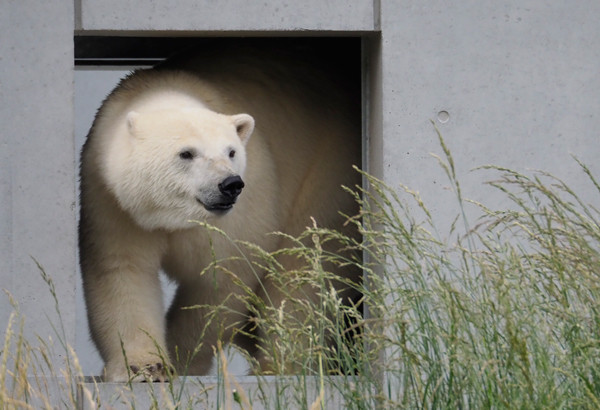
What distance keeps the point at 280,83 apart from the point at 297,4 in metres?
1.38

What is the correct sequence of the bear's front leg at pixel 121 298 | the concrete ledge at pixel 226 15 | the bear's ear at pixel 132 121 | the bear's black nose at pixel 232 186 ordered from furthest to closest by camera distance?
the bear's front leg at pixel 121 298 → the bear's ear at pixel 132 121 → the concrete ledge at pixel 226 15 → the bear's black nose at pixel 232 186

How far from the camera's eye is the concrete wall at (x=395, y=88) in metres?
5.30

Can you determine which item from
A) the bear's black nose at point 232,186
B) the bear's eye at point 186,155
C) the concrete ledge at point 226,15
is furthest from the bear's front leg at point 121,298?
the concrete ledge at point 226,15

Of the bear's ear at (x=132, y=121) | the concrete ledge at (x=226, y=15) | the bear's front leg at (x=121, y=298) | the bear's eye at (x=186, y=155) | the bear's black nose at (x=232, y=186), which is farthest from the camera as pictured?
the bear's front leg at (x=121, y=298)

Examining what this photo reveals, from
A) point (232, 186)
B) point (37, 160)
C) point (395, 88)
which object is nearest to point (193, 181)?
point (232, 186)

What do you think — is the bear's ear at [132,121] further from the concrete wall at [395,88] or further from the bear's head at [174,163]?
the concrete wall at [395,88]

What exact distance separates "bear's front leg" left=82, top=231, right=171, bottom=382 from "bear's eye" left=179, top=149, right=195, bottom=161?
607 mm

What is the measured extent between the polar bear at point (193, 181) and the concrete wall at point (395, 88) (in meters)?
→ 0.44

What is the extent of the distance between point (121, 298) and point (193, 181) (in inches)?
29.6

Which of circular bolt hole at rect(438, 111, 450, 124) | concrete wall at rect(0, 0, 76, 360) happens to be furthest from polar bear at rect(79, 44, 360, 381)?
circular bolt hole at rect(438, 111, 450, 124)

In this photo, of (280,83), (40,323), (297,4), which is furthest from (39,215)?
(280,83)

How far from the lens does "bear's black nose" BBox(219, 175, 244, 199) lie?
5.23 metres

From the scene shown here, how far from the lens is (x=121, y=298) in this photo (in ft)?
19.0

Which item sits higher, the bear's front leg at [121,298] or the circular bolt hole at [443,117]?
the circular bolt hole at [443,117]
